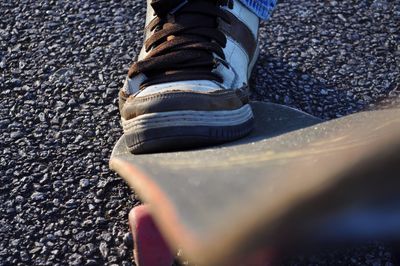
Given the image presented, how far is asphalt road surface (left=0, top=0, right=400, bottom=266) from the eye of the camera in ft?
4.43

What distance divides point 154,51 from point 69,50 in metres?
0.59

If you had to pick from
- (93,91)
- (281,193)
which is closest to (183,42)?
(93,91)

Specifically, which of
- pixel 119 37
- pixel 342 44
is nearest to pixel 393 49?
pixel 342 44

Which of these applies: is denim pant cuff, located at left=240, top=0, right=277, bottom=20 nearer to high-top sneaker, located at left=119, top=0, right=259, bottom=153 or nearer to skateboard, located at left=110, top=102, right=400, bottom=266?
high-top sneaker, located at left=119, top=0, right=259, bottom=153

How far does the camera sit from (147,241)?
3.79 ft

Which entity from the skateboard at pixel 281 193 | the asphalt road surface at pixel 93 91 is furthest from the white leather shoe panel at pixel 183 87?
the skateboard at pixel 281 193

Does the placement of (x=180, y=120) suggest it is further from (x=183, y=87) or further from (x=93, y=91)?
(x=93, y=91)

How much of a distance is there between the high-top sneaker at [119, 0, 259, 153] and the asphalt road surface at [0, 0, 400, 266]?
0.21 m

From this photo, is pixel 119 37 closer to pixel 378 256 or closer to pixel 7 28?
pixel 7 28

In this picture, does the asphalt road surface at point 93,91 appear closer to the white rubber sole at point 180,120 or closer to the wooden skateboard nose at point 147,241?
the wooden skateboard nose at point 147,241

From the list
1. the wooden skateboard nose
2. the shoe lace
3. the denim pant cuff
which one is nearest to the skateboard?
the wooden skateboard nose

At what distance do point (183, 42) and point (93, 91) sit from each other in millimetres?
441

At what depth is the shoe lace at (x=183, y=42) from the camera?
1371 mm

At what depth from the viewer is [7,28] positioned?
6.74ft
